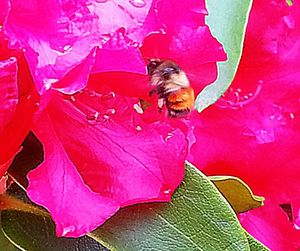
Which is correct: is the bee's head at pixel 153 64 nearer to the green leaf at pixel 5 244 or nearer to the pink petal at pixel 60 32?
the pink petal at pixel 60 32

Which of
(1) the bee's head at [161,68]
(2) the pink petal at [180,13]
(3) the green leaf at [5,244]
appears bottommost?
(3) the green leaf at [5,244]

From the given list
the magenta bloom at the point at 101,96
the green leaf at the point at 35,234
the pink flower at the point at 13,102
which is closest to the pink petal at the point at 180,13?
the magenta bloom at the point at 101,96

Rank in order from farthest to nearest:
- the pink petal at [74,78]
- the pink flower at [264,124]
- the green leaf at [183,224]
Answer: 1. the pink flower at [264,124]
2. the green leaf at [183,224]
3. the pink petal at [74,78]

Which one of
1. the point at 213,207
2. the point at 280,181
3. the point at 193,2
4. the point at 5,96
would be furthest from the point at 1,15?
the point at 280,181

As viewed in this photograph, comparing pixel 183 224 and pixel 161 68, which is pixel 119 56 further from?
pixel 183 224

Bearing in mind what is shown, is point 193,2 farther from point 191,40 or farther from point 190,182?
point 190,182
